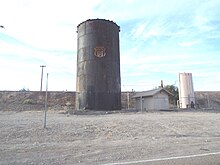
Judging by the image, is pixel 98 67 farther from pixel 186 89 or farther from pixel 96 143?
pixel 186 89

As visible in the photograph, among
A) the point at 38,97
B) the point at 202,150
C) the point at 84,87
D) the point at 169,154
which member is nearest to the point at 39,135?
the point at 169,154

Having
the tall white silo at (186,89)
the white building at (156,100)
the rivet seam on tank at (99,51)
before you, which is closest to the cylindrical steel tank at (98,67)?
the rivet seam on tank at (99,51)

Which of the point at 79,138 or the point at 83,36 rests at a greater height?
the point at 83,36

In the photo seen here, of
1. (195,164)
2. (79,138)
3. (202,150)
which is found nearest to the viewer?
(195,164)

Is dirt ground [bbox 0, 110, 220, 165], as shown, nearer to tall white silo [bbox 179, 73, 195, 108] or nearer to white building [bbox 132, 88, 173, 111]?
white building [bbox 132, 88, 173, 111]

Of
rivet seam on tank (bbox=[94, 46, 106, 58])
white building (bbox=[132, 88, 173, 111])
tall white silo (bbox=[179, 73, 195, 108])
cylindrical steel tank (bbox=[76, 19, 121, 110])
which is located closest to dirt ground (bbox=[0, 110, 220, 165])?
cylindrical steel tank (bbox=[76, 19, 121, 110])

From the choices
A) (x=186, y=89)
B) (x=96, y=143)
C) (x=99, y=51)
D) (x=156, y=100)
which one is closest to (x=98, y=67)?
(x=99, y=51)

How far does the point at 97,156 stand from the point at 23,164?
1.70m

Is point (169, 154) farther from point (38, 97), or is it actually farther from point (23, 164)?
point (38, 97)

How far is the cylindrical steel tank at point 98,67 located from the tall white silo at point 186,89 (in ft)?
46.1

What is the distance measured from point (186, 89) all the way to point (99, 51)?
656 inches

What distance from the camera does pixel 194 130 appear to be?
1040 cm

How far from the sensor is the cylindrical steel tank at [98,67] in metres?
21.8

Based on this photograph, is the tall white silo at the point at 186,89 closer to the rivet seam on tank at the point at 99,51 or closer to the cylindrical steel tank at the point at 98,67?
the cylindrical steel tank at the point at 98,67
